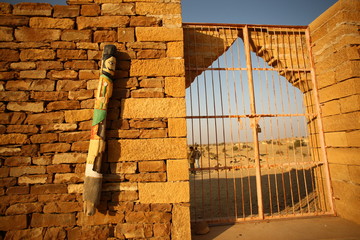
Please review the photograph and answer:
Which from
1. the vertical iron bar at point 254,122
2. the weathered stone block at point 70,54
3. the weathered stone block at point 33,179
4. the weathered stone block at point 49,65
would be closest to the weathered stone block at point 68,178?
the weathered stone block at point 33,179

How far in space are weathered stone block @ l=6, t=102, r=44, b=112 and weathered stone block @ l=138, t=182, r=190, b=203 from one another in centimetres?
177

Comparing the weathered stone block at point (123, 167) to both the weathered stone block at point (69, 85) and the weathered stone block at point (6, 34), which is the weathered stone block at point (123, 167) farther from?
the weathered stone block at point (6, 34)

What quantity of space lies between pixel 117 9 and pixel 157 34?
72 cm

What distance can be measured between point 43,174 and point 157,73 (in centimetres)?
208

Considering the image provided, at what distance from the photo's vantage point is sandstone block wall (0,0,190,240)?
2.50m

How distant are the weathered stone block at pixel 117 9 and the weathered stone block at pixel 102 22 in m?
0.07

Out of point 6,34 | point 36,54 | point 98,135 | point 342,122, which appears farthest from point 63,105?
point 342,122

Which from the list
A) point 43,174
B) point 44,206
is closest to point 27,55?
point 43,174

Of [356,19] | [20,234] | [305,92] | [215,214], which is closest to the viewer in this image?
[20,234]

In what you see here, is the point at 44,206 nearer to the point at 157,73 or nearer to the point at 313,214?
the point at 157,73

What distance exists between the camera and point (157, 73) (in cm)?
279

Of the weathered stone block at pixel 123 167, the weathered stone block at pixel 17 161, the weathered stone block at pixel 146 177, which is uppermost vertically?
the weathered stone block at pixel 17 161

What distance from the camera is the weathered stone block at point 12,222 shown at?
7.91 ft

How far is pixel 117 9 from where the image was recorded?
2.86m
